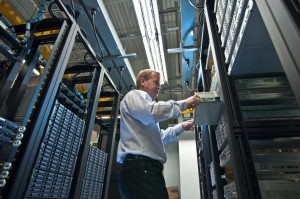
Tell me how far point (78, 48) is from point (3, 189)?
317cm

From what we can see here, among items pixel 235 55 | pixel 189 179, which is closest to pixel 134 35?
pixel 235 55

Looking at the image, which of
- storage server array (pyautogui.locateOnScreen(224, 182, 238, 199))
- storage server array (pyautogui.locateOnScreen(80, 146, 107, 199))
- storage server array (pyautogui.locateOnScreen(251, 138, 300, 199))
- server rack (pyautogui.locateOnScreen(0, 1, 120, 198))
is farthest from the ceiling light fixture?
storage server array (pyautogui.locateOnScreen(224, 182, 238, 199))

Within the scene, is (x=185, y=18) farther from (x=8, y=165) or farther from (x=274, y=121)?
(x=8, y=165)

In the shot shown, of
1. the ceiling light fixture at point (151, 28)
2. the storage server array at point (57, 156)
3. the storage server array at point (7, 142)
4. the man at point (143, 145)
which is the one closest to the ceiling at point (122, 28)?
the ceiling light fixture at point (151, 28)

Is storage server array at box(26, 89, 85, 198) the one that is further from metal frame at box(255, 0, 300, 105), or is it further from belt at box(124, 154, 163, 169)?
metal frame at box(255, 0, 300, 105)

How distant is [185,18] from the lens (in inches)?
89.6

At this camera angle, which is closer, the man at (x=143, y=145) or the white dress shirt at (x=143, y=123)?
the man at (x=143, y=145)

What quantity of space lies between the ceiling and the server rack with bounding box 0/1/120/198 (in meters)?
0.69

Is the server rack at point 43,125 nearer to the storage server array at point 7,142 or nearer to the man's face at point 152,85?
the storage server array at point 7,142

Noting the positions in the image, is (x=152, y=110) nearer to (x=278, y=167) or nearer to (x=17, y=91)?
(x=278, y=167)

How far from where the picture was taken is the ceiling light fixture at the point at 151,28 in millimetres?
1876

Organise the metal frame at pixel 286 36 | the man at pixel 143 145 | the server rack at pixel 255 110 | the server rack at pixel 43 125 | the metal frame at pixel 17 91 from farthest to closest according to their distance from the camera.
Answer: the metal frame at pixel 17 91
the man at pixel 143 145
the server rack at pixel 43 125
the server rack at pixel 255 110
the metal frame at pixel 286 36

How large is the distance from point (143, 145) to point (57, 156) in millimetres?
564

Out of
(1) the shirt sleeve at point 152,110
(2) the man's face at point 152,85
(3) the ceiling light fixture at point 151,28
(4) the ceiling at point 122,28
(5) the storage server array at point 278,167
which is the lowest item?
(5) the storage server array at point 278,167
